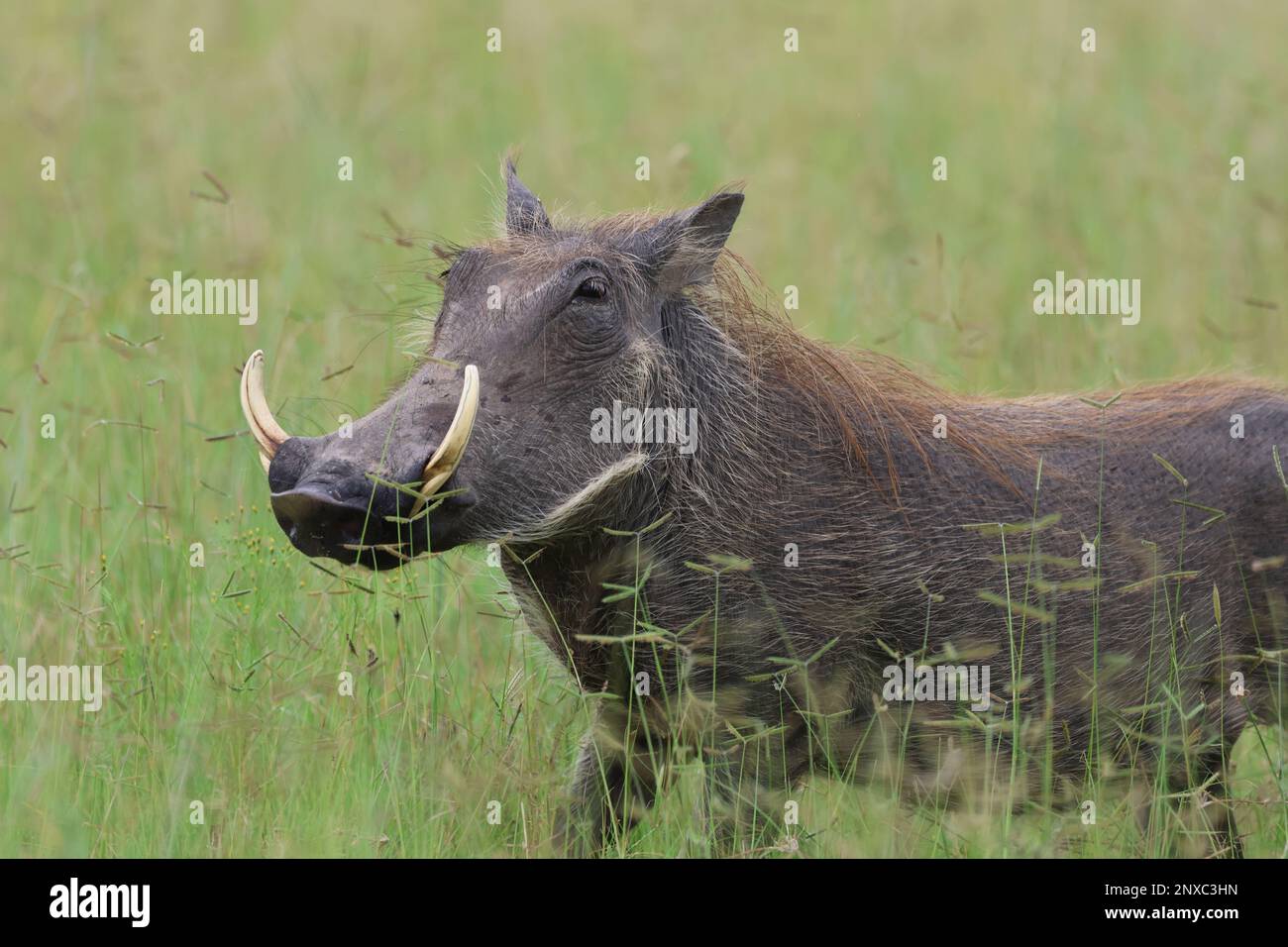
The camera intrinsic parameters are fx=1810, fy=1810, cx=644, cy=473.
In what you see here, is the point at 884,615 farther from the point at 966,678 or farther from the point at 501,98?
the point at 501,98

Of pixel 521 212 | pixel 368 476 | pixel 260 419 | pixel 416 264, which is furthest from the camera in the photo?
pixel 416 264

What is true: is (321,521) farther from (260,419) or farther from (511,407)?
(511,407)

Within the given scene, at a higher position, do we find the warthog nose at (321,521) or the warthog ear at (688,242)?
the warthog ear at (688,242)

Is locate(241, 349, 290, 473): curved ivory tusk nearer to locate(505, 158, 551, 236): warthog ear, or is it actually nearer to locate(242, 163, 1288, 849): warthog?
locate(242, 163, 1288, 849): warthog

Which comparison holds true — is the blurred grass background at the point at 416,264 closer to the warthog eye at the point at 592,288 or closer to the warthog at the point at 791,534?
the warthog at the point at 791,534

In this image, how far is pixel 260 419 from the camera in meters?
3.58

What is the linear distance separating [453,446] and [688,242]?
0.90 metres

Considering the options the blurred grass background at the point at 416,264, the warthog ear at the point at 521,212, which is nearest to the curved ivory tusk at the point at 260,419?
the blurred grass background at the point at 416,264

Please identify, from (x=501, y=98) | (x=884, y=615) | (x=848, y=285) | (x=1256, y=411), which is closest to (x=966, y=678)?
(x=884, y=615)

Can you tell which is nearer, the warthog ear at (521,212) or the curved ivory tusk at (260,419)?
the curved ivory tusk at (260,419)

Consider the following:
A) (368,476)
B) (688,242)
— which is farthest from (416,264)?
(368,476)

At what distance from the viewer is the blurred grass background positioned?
4.14m

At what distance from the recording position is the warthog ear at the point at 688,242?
13.4 feet

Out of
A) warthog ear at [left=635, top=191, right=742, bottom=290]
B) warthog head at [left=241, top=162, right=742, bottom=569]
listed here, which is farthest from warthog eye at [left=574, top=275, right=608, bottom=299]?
warthog ear at [left=635, top=191, right=742, bottom=290]
